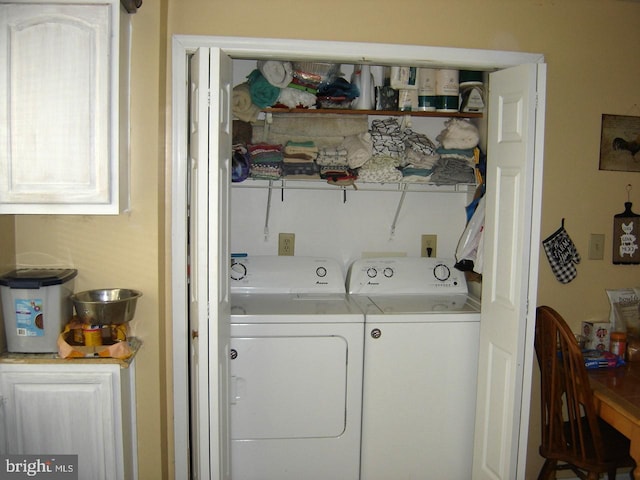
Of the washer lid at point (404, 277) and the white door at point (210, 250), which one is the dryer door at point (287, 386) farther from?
the washer lid at point (404, 277)

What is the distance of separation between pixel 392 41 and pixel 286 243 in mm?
1321

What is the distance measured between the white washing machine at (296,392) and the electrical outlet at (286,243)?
1.87ft

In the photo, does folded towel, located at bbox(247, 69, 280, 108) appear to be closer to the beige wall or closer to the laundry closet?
the laundry closet

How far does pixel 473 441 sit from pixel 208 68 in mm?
2187

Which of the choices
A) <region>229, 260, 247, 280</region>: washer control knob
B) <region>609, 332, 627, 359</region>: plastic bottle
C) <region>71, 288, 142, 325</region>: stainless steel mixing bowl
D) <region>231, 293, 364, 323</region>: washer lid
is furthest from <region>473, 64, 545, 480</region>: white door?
<region>71, 288, 142, 325</region>: stainless steel mixing bowl

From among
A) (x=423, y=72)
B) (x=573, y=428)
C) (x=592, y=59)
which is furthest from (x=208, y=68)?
(x=573, y=428)

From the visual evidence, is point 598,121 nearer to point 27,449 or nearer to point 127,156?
point 127,156

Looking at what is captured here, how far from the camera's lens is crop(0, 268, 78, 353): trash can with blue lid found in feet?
6.51

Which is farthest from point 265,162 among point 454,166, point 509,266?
point 509,266

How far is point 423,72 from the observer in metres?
2.89

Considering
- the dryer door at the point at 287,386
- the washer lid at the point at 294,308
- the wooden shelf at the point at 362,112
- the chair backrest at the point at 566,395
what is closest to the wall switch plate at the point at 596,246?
the chair backrest at the point at 566,395

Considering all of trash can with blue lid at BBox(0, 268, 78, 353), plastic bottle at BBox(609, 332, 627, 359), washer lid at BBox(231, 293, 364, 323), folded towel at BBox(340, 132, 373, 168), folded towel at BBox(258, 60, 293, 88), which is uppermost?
folded towel at BBox(258, 60, 293, 88)

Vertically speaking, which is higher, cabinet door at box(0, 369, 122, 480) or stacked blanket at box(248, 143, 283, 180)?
stacked blanket at box(248, 143, 283, 180)

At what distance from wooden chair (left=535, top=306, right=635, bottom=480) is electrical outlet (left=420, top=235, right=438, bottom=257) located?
972 mm
